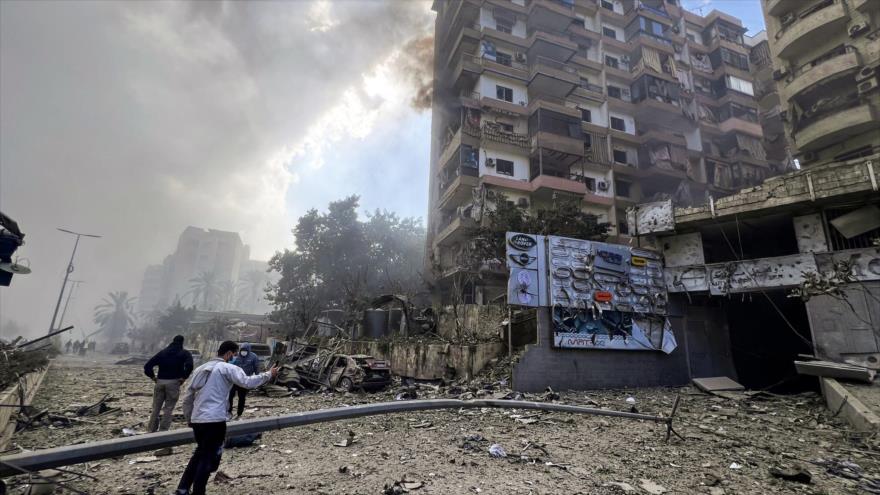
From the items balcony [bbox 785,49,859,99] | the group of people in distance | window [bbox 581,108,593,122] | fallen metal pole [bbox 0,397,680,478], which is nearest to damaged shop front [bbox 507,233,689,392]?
fallen metal pole [bbox 0,397,680,478]

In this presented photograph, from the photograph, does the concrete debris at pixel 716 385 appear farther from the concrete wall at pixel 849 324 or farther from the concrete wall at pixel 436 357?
the concrete wall at pixel 436 357

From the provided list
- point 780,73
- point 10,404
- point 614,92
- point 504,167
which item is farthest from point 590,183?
point 10,404

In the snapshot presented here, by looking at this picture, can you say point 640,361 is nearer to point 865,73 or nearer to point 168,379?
point 168,379

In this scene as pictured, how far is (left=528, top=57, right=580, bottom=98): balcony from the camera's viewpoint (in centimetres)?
2844

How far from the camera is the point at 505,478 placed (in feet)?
16.0

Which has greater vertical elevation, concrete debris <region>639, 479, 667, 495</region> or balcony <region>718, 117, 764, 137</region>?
balcony <region>718, 117, 764, 137</region>

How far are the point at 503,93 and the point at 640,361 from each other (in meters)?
22.7

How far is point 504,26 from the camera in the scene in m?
31.3

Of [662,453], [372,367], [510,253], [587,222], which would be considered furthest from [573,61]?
[662,453]

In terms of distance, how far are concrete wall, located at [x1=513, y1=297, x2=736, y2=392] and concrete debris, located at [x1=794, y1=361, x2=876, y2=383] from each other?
3.97m

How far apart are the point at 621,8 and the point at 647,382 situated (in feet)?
124

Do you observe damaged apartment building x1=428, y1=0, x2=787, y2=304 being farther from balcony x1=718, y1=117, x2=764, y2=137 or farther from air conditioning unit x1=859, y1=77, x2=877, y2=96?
air conditioning unit x1=859, y1=77, x2=877, y2=96

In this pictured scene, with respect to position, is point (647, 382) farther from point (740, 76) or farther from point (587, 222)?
point (740, 76)

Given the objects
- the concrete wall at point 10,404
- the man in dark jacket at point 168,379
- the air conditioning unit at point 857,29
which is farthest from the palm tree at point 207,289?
the air conditioning unit at point 857,29
